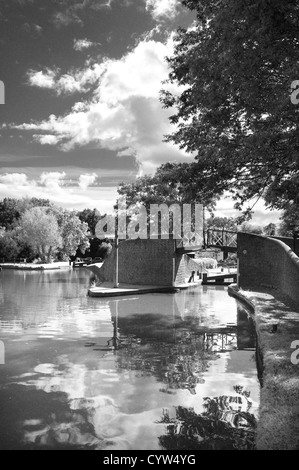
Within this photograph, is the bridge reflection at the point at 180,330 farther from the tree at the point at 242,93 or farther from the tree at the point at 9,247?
the tree at the point at 9,247

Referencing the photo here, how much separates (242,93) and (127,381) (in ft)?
26.9

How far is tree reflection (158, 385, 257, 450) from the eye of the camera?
687cm

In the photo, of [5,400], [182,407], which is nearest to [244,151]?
[182,407]

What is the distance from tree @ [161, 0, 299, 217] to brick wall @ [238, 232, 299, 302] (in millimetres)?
7761

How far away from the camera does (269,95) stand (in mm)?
9219

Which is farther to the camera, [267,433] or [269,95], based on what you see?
[269,95]

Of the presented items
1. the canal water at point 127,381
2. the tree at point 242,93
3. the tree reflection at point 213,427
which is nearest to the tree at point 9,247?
the canal water at point 127,381

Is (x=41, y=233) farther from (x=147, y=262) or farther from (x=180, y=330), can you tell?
(x=180, y=330)

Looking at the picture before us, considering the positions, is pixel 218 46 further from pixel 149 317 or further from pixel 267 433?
pixel 149 317

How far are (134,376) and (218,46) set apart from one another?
30.5 ft

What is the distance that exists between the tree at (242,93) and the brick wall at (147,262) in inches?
729

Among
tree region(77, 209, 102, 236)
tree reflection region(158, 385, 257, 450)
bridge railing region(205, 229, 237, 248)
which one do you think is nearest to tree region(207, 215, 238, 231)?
bridge railing region(205, 229, 237, 248)

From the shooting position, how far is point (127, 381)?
405 inches

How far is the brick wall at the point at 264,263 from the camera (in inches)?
846
